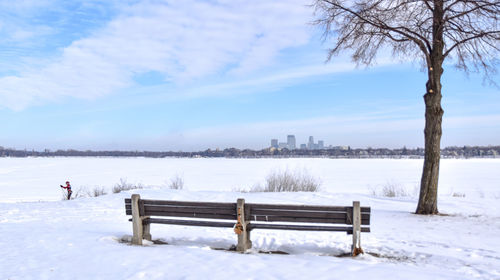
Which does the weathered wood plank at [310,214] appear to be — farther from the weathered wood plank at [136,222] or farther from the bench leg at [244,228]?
the weathered wood plank at [136,222]

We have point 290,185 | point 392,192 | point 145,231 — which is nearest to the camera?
point 145,231

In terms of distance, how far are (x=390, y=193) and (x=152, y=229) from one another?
440 inches

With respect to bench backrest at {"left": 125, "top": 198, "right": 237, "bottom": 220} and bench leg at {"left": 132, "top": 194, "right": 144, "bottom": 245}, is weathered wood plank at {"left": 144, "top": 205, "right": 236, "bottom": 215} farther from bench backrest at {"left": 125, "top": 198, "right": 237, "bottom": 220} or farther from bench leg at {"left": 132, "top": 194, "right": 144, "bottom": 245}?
bench leg at {"left": 132, "top": 194, "right": 144, "bottom": 245}

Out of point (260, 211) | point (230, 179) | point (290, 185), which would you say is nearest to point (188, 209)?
point (260, 211)

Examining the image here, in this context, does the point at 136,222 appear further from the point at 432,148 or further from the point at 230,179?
the point at 230,179

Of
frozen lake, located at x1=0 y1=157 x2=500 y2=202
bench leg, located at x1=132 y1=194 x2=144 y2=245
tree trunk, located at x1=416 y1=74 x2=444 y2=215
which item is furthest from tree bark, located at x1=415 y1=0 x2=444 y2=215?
bench leg, located at x1=132 y1=194 x2=144 y2=245

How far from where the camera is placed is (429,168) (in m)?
11.4

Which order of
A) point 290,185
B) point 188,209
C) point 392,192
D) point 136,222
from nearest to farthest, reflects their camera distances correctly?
point 188,209
point 136,222
point 392,192
point 290,185

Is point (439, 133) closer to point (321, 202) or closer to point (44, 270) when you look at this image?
point (321, 202)

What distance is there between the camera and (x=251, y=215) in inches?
263

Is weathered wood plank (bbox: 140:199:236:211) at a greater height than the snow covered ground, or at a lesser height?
greater

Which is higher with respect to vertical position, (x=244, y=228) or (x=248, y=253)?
(x=244, y=228)

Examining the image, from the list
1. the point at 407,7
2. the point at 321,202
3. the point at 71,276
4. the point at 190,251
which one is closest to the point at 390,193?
the point at 321,202

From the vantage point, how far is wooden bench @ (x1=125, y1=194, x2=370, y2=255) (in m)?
6.34
